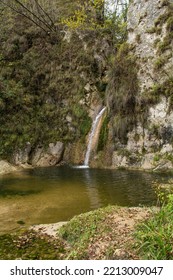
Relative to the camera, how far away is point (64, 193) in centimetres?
1231

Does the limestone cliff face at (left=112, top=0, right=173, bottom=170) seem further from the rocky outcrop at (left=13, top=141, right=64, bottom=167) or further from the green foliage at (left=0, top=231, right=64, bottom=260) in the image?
the green foliage at (left=0, top=231, right=64, bottom=260)

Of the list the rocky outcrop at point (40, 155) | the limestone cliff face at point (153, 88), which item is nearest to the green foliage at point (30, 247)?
the limestone cliff face at point (153, 88)

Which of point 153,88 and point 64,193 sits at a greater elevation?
point 153,88

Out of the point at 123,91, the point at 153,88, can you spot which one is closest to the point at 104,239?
the point at 153,88

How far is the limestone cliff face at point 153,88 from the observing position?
17062 mm

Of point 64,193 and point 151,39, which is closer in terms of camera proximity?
point 64,193

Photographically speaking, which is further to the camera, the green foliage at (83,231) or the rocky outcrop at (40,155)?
the rocky outcrop at (40,155)

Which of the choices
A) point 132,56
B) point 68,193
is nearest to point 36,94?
point 132,56

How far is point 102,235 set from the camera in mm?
6266

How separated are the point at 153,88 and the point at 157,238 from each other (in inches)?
554

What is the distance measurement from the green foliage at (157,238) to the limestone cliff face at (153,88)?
10863 millimetres

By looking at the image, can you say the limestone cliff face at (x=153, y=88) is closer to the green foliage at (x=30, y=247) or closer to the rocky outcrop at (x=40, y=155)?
the rocky outcrop at (x=40, y=155)

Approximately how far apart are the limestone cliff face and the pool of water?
1.62 m

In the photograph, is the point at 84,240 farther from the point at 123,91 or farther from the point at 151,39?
the point at 151,39
